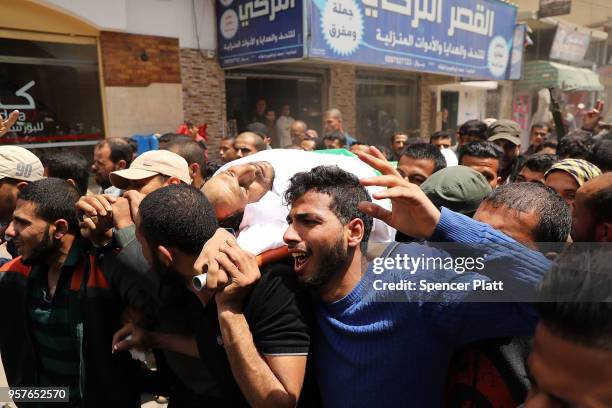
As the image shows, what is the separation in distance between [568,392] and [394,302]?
0.50 meters

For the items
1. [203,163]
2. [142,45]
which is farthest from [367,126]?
[203,163]

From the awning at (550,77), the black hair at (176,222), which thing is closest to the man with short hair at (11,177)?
the black hair at (176,222)

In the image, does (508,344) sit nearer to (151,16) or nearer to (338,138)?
(338,138)

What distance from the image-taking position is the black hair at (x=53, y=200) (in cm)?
167

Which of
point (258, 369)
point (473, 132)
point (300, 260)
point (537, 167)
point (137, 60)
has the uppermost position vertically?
point (137, 60)

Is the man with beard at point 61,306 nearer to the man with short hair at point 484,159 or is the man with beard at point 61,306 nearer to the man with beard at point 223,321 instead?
the man with beard at point 223,321

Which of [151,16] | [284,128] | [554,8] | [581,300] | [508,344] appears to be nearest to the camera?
[581,300]

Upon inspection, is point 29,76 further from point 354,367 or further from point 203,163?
point 354,367

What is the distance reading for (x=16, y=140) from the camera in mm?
5676

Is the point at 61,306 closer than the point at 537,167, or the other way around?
the point at 61,306

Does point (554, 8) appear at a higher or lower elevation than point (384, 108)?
higher

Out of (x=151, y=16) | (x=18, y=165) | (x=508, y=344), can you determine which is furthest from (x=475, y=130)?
(x=151, y=16)

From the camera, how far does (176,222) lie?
135 cm

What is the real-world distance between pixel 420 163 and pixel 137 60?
17.5 ft
